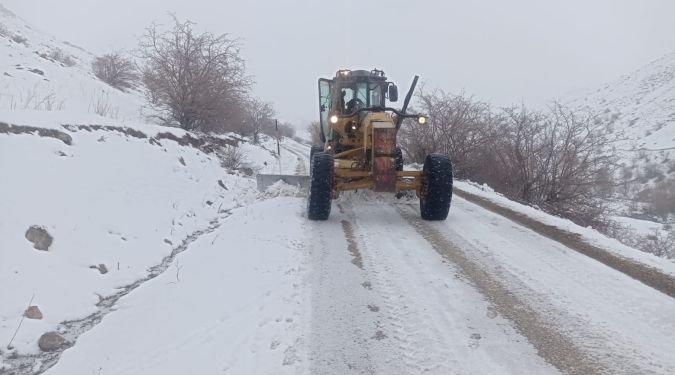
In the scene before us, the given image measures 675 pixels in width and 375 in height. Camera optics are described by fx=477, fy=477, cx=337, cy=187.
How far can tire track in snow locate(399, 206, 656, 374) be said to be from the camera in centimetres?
311

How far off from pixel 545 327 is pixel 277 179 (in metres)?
8.25

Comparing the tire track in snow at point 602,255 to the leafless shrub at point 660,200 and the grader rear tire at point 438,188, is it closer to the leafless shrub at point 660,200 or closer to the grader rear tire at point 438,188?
the grader rear tire at point 438,188

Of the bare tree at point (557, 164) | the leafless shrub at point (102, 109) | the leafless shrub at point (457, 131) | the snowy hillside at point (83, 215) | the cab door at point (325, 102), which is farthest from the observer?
the leafless shrub at point (457, 131)

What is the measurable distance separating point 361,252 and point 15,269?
355 centimetres

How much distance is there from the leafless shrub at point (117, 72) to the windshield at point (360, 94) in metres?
14.5

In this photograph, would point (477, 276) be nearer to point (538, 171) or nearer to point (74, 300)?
point (74, 300)

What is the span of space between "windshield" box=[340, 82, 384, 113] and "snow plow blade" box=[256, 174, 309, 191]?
7.72ft

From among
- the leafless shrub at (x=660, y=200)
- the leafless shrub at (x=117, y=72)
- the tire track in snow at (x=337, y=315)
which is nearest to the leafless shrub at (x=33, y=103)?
the tire track in snow at (x=337, y=315)

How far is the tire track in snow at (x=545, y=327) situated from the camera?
311cm

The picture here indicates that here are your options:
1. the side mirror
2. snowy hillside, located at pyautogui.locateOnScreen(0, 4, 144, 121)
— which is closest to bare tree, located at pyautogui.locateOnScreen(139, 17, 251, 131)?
snowy hillside, located at pyautogui.locateOnScreen(0, 4, 144, 121)

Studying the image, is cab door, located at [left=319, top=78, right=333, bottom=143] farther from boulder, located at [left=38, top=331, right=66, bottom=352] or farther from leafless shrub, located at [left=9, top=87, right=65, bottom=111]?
boulder, located at [left=38, top=331, right=66, bottom=352]

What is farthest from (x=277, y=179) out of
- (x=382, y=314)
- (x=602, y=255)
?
(x=382, y=314)

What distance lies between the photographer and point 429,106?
17.8 meters

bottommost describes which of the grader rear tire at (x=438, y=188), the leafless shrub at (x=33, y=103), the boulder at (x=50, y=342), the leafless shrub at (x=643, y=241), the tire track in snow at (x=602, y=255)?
the leafless shrub at (x=643, y=241)
